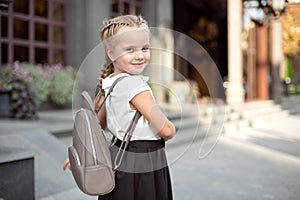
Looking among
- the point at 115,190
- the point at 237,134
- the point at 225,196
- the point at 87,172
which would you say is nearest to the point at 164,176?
the point at 115,190

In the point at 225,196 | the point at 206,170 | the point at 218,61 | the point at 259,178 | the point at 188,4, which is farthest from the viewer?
the point at 218,61

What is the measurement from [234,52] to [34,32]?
500 centimetres

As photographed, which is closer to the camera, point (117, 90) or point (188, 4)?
point (117, 90)

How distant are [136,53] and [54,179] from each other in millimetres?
2369

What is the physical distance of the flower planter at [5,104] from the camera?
601 cm

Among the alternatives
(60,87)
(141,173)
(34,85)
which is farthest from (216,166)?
(60,87)

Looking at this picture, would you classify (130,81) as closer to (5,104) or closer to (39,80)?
(5,104)

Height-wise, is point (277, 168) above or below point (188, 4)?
below

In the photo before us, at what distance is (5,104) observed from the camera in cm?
603

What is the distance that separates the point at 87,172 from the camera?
1636mm

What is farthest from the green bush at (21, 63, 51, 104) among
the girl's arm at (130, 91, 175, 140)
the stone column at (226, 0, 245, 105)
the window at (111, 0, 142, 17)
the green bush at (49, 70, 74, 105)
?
the girl's arm at (130, 91, 175, 140)

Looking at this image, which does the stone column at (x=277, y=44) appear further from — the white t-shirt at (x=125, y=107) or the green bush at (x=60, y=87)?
the green bush at (x=60, y=87)

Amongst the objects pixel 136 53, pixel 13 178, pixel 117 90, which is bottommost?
pixel 13 178

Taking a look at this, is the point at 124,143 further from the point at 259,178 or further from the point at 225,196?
the point at 259,178
